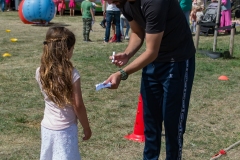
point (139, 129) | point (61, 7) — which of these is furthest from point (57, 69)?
point (61, 7)

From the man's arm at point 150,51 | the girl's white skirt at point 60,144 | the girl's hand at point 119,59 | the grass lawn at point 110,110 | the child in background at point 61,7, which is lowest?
the grass lawn at point 110,110

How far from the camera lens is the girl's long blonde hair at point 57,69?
300 cm

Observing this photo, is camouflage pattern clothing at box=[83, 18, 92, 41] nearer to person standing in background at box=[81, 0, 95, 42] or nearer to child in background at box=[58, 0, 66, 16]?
person standing in background at box=[81, 0, 95, 42]

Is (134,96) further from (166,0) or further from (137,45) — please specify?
(166,0)

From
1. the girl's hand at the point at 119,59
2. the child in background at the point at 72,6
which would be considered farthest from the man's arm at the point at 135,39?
the child in background at the point at 72,6

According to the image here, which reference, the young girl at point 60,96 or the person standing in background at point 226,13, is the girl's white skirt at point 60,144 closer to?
the young girl at point 60,96

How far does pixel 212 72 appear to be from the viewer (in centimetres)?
862

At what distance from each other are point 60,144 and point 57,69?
0.54 metres

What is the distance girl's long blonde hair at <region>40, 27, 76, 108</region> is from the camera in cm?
300

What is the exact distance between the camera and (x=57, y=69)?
3014 mm

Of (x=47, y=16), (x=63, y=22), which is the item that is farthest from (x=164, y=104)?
(x=63, y=22)

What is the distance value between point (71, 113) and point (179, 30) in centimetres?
101

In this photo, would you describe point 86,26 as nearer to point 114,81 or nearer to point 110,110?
point 110,110

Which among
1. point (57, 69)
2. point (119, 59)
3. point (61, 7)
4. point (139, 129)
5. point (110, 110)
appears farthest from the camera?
point (61, 7)
